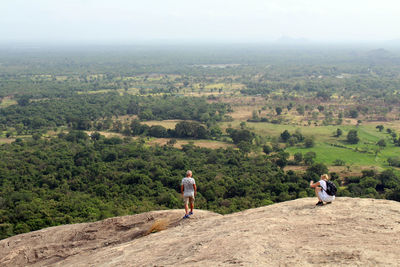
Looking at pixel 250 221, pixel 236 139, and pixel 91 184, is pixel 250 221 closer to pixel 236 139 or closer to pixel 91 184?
pixel 91 184

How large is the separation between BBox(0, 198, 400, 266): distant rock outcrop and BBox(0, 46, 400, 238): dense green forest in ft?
43.6

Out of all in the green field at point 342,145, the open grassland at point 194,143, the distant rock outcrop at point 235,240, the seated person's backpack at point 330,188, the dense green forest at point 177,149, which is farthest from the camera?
the open grassland at point 194,143

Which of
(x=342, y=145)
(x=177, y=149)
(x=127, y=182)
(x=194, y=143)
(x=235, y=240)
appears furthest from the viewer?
(x=194, y=143)

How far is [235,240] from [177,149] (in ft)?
184

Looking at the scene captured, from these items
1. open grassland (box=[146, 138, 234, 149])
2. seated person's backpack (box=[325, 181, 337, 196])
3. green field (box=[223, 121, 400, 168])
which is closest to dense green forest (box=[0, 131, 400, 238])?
open grassland (box=[146, 138, 234, 149])

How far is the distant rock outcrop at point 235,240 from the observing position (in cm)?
1095

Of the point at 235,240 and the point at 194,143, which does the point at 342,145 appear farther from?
the point at 235,240

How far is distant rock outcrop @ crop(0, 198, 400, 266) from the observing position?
10945mm

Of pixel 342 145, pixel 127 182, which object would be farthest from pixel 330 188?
pixel 342 145

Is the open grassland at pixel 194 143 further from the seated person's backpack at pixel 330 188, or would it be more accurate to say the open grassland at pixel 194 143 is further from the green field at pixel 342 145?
the seated person's backpack at pixel 330 188

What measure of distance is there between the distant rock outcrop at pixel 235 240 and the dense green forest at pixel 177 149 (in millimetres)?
13297

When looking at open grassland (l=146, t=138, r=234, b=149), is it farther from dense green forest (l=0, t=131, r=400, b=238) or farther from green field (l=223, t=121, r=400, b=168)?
green field (l=223, t=121, r=400, b=168)

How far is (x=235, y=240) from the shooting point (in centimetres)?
1252

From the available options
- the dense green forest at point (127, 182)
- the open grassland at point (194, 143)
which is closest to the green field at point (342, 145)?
the dense green forest at point (127, 182)
